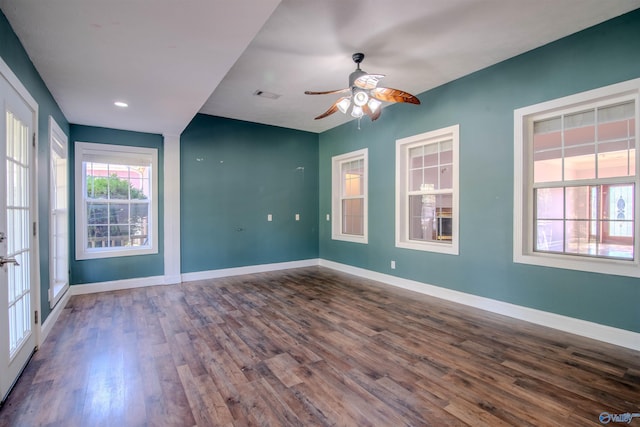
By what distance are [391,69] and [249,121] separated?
3006mm

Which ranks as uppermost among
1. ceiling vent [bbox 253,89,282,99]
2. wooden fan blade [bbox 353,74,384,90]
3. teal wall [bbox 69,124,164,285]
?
ceiling vent [bbox 253,89,282,99]

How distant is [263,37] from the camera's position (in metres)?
2.94

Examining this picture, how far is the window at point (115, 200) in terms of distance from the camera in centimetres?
460

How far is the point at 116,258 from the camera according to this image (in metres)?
4.79

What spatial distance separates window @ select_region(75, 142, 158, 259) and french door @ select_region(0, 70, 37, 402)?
2.10 meters

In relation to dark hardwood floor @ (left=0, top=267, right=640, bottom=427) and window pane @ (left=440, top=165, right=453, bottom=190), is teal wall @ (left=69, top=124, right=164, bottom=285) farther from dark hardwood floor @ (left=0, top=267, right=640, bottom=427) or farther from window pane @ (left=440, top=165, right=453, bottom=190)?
window pane @ (left=440, top=165, right=453, bottom=190)

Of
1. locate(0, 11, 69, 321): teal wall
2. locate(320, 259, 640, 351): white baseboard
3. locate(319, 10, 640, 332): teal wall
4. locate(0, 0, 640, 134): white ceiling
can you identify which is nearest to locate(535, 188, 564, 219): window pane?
locate(319, 10, 640, 332): teal wall

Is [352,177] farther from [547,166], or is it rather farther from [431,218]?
[547,166]

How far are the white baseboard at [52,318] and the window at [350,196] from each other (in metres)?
4.28

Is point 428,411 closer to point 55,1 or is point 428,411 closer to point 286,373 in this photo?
point 286,373

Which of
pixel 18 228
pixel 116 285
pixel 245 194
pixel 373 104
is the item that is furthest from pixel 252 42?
pixel 116 285

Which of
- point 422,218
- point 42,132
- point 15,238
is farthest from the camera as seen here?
point 422,218

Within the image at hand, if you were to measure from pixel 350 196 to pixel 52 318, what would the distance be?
15.3 feet

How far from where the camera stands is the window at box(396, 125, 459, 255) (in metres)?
4.20
